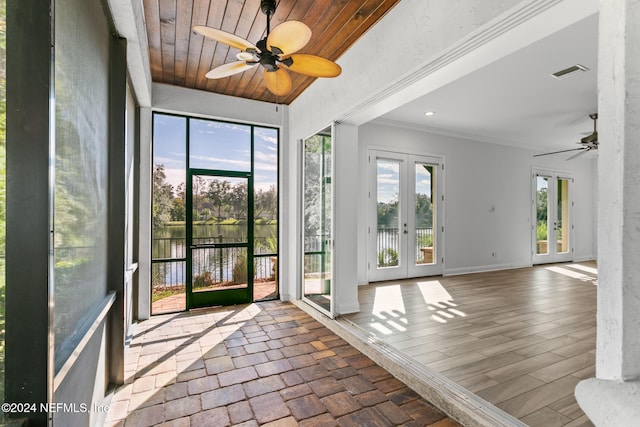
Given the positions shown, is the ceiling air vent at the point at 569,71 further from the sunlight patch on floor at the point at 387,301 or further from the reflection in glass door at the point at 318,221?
the sunlight patch on floor at the point at 387,301

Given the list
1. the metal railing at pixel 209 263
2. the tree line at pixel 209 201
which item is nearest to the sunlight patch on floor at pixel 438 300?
the metal railing at pixel 209 263

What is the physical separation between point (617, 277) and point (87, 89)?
260 cm

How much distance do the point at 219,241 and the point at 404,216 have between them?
3.41m

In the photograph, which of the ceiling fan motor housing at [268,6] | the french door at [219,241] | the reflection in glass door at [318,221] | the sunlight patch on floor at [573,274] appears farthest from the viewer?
the sunlight patch on floor at [573,274]

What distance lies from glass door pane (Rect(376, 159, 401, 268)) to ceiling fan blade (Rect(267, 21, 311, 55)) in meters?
3.79

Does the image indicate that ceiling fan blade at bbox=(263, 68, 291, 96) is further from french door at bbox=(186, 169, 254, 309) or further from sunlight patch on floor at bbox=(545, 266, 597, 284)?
sunlight patch on floor at bbox=(545, 266, 597, 284)

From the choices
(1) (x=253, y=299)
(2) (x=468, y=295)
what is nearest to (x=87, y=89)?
(1) (x=253, y=299)

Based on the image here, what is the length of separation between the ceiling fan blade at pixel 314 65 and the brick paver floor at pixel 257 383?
2.47m

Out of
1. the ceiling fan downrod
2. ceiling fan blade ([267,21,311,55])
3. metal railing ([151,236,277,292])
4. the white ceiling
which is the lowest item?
metal railing ([151,236,277,292])

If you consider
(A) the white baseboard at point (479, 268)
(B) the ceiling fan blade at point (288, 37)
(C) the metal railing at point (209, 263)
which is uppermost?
(B) the ceiling fan blade at point (288, 37)

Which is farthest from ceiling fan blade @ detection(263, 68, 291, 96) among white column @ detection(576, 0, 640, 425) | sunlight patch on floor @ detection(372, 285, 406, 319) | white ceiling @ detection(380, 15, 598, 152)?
sunlight patch on floor @ detection(372, 285, 406, 319)

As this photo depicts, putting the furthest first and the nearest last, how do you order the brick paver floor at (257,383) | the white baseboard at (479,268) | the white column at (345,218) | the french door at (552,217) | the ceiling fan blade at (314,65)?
1. the french door at (552,217)
2. the white baseboard at (479,268)
3. the white column at (345,218)
4. the ceiling fan blade at (314,65)
5. the brick paver floor at (257,383)

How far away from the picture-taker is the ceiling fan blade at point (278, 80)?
8.81ft

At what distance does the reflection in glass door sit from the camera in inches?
Answer: 160
